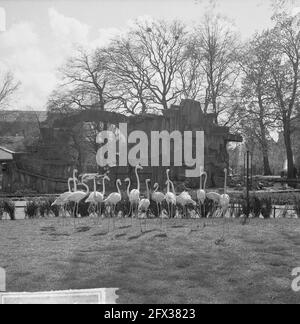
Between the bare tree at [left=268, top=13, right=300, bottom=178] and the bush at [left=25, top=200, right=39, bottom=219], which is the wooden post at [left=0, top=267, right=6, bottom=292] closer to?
the bush at [left=25, top=200, right=39, bottom=219]

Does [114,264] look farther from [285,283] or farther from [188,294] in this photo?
[285,283]

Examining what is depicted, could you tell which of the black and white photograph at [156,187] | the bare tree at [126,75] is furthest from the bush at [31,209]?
the bare tree at [126,75]

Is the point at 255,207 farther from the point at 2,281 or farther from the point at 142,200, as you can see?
the point at 2,281

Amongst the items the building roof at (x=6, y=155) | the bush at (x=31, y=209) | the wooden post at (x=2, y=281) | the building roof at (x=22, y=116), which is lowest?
the wooden post at (x=2, y=281)

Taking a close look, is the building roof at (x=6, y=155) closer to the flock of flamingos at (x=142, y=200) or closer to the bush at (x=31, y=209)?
the bush at (x=31, y=209)

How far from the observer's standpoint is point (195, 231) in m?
9.06

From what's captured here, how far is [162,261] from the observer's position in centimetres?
637

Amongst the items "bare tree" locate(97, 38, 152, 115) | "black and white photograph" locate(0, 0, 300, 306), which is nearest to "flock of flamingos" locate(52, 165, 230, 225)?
"black and white photograph" locate(0, 0, 300, 306)

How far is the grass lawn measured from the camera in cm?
509

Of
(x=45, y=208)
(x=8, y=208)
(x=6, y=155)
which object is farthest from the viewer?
(x=6, y=155)

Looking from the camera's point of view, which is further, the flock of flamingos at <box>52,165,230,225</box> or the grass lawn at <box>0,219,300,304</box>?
the flock of flamingos at <box>52,165,230,225</box>

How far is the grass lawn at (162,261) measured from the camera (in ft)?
16.7

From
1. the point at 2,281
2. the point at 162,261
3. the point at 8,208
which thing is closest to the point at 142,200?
the point at 8,208

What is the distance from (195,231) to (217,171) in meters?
16.9
